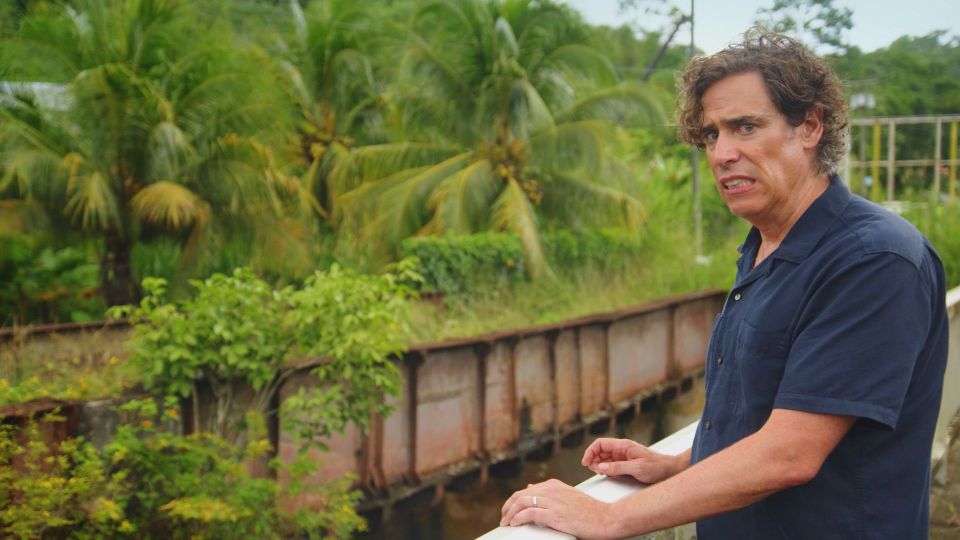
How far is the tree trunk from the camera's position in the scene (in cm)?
1540

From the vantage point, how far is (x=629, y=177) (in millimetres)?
21156

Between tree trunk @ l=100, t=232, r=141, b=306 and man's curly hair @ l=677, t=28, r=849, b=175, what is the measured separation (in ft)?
48.5

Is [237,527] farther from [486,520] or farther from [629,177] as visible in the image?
[629,177]

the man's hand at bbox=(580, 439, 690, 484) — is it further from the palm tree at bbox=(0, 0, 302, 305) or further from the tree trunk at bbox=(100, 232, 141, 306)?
the tree trunk at bbox=(100, 232, 141, 306)

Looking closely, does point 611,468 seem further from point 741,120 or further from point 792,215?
point 741,120

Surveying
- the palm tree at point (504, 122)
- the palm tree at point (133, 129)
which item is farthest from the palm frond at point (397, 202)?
the palm tree at point (133, 129)

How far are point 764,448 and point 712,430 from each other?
0.28 metres


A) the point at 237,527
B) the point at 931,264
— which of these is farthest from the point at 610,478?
the point at 237,527

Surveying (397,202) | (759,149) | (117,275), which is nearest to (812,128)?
(759,149)

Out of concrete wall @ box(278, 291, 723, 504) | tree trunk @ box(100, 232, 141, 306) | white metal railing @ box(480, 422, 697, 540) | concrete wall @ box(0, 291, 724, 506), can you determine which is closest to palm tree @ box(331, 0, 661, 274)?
concrete wall @ box(278, 291, 723, 504)

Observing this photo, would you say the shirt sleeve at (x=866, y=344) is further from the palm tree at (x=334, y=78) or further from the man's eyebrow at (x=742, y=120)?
the palm tree at (x=334, y=78)

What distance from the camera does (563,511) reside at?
1.76 metres

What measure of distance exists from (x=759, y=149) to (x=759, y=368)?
43 centimetres

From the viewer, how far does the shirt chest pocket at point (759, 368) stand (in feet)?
5.72
